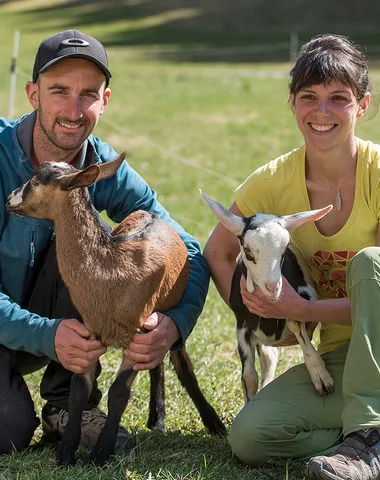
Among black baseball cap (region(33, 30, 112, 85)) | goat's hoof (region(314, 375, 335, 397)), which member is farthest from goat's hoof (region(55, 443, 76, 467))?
black baseball cap (region(33, 30, 112, 85))

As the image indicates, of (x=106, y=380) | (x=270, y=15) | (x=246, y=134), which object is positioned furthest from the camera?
(x=270, y=15)

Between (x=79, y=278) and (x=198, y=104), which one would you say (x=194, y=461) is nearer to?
(x=79, y=278)

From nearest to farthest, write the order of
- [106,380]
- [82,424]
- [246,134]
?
[82,424] → [106,380] → [246,134]

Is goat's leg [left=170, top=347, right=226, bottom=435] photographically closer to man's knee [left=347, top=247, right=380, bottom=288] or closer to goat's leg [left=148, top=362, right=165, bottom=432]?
goat's leg [left=148, top=362, right=165, bottom=432]

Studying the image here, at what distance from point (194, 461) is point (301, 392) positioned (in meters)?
0.56

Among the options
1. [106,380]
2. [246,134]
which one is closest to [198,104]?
[246,134]

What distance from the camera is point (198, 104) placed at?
58.4ft

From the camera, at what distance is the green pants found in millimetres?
3719

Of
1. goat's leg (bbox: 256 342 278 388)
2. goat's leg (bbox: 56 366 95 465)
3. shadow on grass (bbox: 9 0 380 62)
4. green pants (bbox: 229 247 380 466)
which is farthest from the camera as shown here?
shadow on grass (bbox: 9 0 380 62)

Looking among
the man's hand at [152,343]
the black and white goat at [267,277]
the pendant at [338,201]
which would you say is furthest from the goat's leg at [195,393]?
the pendant at [338,201]

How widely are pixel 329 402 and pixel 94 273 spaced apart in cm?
117

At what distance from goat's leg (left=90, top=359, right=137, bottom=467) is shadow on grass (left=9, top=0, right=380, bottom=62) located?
21989 mm

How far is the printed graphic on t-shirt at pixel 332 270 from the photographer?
165 inches

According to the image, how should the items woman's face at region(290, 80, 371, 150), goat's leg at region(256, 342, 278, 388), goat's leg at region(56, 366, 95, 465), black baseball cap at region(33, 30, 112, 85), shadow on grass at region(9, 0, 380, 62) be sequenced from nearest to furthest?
goat's leg at region(56, 366, 95, 465) → woman's face at region(290, 80, 371, 150) → black baseball cap at region(33, 30, 112, 85) → goat's leg at region(256, 342, 278, 388) → shadow on grass at region(9, 0, 380, 62)
